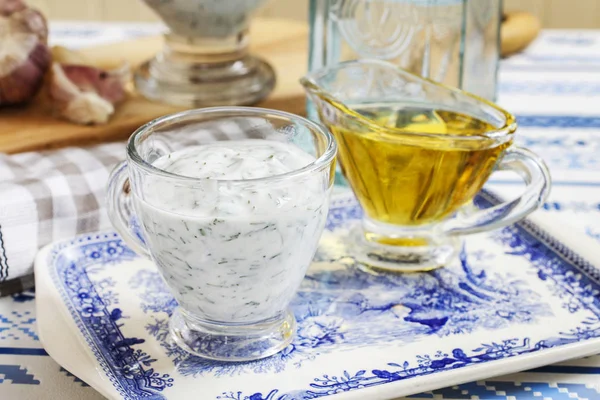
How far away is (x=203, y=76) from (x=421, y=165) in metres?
0.54

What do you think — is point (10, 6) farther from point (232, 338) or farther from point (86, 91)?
point (232, 338)

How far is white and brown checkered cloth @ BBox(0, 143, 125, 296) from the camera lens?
85cm

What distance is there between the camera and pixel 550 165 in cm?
116

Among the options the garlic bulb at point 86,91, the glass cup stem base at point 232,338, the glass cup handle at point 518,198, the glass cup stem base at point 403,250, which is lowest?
the glass cup stem base at point 403,250

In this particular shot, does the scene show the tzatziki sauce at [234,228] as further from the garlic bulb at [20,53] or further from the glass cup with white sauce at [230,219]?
the garlic bulb at [20,53]

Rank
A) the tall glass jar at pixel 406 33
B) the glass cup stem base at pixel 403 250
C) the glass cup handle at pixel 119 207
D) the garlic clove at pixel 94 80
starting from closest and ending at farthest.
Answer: the glass cup handle at pixel 119 207 < the glass cup stem base at pixel 403 250 < the tall glass jar at pixel 406 33 < the garlic clove at pixel 94 80

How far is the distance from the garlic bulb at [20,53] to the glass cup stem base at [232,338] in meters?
0.58

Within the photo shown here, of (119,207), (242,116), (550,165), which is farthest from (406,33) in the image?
(119,207)

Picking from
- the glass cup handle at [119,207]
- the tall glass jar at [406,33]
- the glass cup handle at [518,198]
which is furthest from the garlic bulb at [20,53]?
the glass cup handle at [518,198]

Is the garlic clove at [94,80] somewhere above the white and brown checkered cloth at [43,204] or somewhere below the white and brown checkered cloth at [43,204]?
above

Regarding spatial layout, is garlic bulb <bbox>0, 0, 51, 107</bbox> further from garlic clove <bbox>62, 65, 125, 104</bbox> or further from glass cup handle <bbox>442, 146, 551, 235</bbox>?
glass cup handle <bbox>442, 146, 551, 235</bbox>

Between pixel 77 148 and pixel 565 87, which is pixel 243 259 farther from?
pixel 565 87

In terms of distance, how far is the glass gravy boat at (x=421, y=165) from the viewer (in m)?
0.81

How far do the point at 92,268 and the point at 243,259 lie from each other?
253 millimetres
